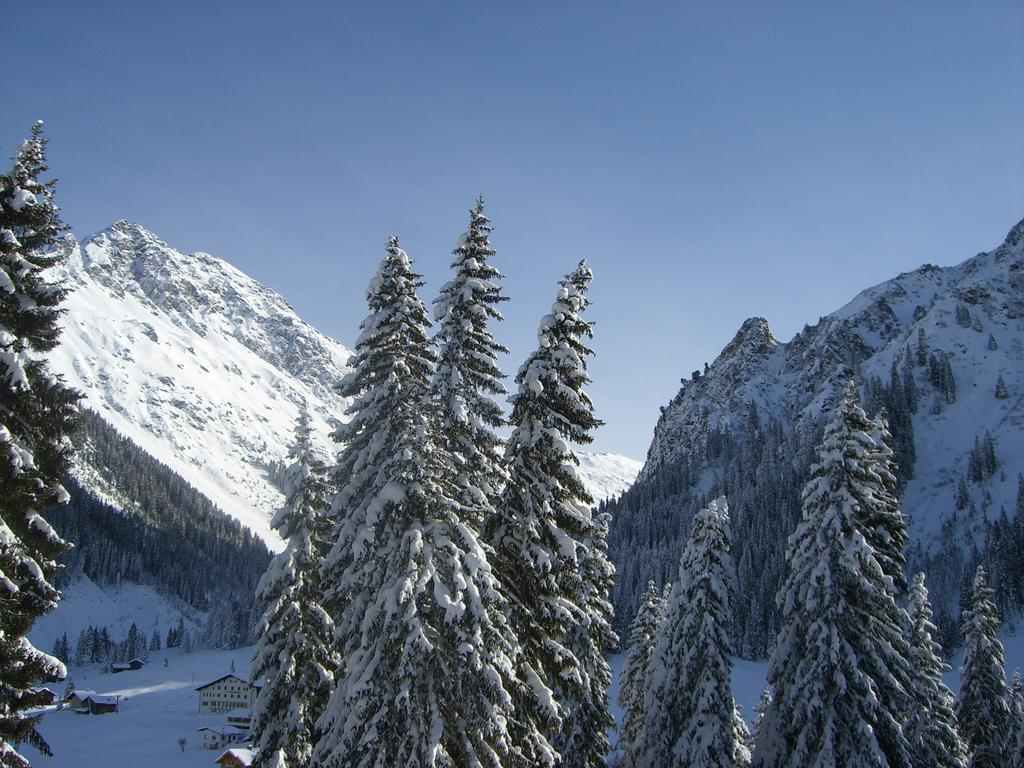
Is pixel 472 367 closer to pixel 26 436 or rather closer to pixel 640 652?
pixel 26 436

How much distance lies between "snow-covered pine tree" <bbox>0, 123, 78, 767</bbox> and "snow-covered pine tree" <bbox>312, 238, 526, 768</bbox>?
20.0 ft

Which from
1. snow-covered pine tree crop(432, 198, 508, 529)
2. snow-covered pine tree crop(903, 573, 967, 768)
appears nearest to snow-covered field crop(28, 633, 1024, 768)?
snow-covered pine tree crop(903, 573, 967, 768)

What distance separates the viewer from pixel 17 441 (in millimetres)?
15430

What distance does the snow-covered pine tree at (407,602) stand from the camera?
49.3 feet

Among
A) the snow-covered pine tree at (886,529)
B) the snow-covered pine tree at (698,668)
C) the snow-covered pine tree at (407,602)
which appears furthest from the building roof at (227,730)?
the snow-covered pine tree at (886,529)

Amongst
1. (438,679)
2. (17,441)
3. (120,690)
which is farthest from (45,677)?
(120,690)

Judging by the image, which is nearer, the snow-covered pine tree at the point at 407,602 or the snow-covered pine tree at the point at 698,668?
the snow-covered pine tree at the point at 407,602

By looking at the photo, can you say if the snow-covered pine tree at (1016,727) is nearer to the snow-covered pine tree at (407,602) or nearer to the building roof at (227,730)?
the snow-covered pine tree at (407,602)

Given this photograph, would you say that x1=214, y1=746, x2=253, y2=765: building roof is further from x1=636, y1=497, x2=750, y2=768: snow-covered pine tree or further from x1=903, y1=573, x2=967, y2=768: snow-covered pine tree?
x1=903, y1=573, x2=967, y2=768: snow-covered pine tree

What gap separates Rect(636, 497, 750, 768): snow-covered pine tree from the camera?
A: 2544cm

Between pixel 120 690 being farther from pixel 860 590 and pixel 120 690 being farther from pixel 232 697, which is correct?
pixel 860 590

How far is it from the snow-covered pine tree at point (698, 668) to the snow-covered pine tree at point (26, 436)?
20.3 meters

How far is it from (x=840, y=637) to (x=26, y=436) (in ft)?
71.7

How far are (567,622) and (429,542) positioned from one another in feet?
16.8
